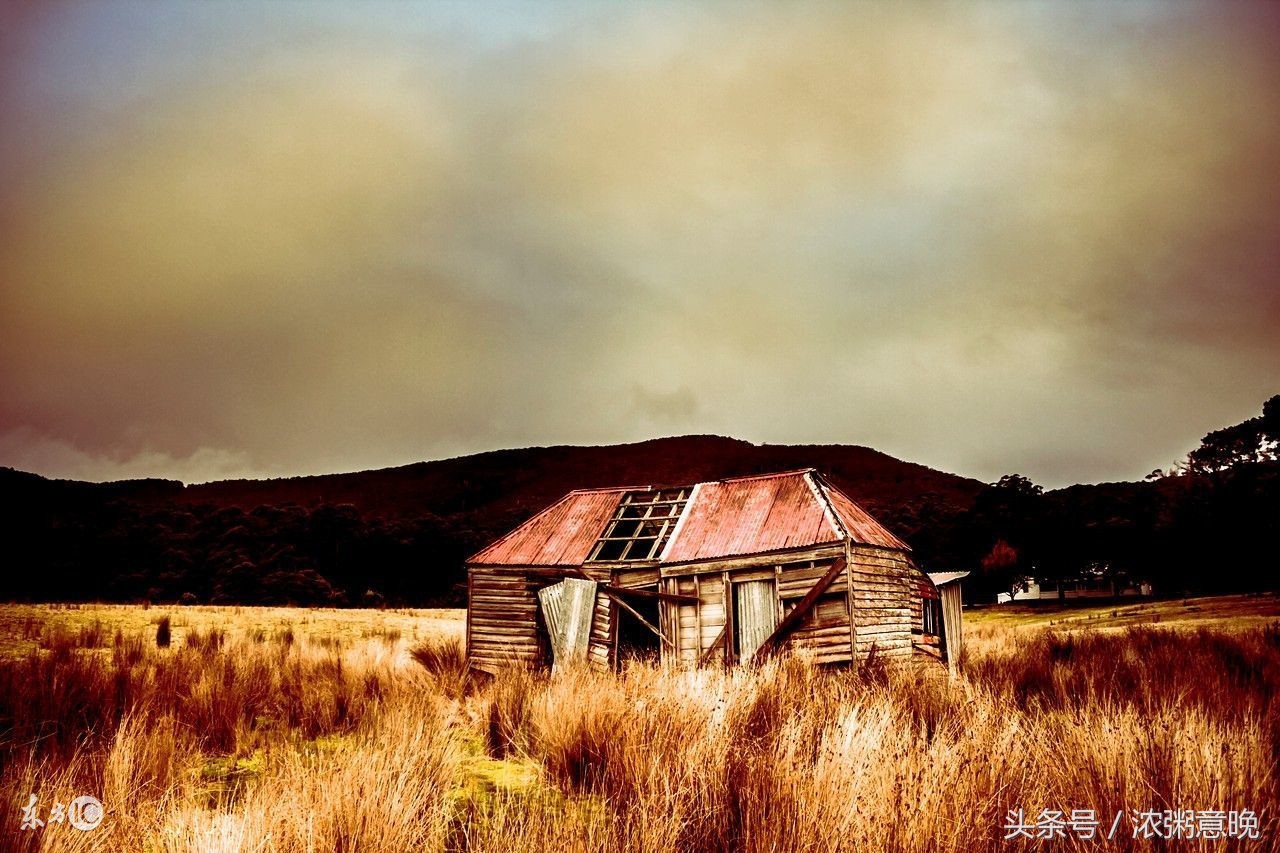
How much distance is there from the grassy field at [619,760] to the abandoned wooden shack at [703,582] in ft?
17.8

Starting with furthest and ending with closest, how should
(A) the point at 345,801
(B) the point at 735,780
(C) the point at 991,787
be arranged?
1. (B) the point at 735,780
2. (C) the point at 991,787
3. (A) the point at 345,801

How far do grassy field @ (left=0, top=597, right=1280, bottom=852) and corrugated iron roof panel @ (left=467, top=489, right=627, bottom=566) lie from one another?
8.47 metres

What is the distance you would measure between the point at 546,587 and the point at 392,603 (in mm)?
37018

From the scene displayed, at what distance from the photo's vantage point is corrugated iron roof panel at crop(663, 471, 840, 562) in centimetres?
1631

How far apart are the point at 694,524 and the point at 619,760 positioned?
1339 cm

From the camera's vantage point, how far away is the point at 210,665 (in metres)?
10.4

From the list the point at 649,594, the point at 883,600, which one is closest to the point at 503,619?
the point at 649,594

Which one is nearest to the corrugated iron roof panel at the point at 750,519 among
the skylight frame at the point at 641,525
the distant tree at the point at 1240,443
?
the skylight frame at the point at 641,525

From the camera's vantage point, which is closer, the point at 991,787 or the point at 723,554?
the point at 991,787

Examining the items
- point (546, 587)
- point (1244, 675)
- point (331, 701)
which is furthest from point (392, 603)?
point (1244, 675)

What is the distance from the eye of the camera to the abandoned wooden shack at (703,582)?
50.8ft

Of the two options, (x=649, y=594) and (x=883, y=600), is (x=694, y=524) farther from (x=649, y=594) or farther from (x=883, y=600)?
(x=883, y=600)

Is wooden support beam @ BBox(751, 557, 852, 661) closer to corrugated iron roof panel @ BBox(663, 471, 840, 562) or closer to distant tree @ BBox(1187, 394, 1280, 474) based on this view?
corrugated iron roof panel @ BBox(663, 471, 840, 562)

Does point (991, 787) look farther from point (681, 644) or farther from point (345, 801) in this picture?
point (681, 644)
